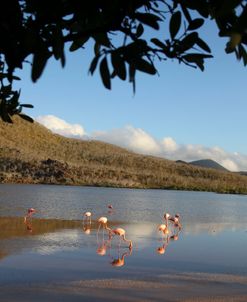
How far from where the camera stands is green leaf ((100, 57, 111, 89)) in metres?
2.02

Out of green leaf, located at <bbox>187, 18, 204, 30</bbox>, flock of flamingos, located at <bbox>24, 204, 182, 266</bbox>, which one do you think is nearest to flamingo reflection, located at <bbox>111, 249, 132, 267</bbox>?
flock of flamingos, located at <bbox>24, 204, 182, 266</bbox>

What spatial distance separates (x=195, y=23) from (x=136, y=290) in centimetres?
670

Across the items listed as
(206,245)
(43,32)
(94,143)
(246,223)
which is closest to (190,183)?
(94,143)

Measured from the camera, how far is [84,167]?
62.2m

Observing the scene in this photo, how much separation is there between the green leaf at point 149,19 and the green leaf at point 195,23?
0.51 feet

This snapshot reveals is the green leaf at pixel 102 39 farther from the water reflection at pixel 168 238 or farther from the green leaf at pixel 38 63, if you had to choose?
the water reflection at pixel 168 238

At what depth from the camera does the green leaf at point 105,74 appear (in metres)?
2.02

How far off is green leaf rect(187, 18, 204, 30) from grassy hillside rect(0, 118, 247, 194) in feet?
157

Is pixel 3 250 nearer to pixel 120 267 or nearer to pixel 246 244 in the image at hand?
pixel 120 267

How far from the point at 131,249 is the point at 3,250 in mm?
3088

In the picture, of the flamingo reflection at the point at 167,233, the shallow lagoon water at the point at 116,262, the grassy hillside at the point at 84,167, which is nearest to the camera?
the shallow lagoon water at the point at 116,262

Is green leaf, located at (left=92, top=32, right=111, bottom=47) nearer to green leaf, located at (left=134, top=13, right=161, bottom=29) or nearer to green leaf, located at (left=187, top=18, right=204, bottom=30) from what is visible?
green leaf, located at (left=134, top=13, right=161, bottom=29)

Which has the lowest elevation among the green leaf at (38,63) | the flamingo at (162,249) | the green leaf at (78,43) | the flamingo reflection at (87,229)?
the flamingo at (162,249)

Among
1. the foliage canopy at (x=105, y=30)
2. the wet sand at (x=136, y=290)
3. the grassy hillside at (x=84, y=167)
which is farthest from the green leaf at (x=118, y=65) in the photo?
the grassy hillside at (x=84, y=167)
